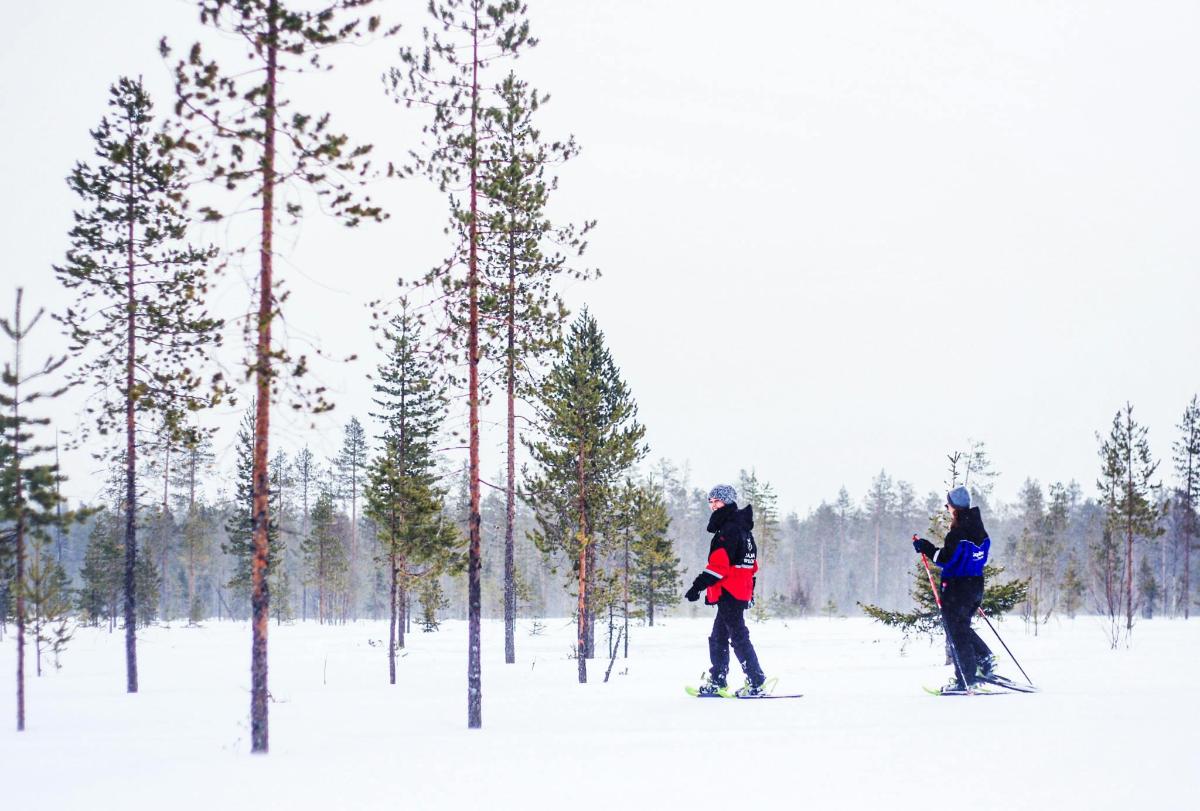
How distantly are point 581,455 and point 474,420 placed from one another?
9.07 m

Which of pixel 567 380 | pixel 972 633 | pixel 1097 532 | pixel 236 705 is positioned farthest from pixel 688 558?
pixel 972 633

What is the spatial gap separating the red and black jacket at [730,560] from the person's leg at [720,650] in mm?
344

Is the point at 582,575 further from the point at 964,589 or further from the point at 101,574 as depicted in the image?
the point at 101,574

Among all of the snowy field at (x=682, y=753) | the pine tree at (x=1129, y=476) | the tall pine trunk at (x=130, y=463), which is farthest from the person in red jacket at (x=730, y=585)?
the pine tree at (x=1129, y=476)

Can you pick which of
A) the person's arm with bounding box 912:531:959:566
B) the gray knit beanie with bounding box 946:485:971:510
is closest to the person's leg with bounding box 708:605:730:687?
the person's arm with bounding box 912:531:959:566

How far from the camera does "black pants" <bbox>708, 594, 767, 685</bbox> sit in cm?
1023

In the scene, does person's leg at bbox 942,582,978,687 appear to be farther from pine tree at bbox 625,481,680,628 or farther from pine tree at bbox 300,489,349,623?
pine tree at bbox 300,489,349,623

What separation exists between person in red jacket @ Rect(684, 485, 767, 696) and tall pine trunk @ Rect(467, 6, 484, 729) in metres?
3.79

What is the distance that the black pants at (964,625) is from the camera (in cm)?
998

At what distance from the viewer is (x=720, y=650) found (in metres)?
10.5

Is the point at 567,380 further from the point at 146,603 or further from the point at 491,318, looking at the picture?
the point at 146,603

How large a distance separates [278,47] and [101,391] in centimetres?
1581

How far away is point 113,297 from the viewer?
75.2 ft

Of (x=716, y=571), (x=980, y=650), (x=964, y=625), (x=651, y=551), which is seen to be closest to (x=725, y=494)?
(x=716, y=571)
